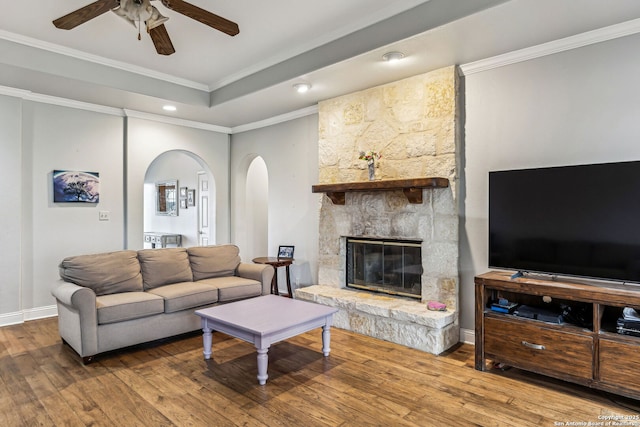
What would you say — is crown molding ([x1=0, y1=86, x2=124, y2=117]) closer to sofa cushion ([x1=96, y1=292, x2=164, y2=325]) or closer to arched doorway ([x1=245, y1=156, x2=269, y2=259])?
arched doorway ([x1=245, y1=156, x2=269, y2=259])

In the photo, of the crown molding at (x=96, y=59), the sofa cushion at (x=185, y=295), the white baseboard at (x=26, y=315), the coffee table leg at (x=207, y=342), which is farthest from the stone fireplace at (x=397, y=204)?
the white baseboard at (x=26, y=315)

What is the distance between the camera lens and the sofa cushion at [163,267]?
3842 millimetres

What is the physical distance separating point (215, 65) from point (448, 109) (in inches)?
98.9

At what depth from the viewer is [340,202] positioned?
4.38 meters

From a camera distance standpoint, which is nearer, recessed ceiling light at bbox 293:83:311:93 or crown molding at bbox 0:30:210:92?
crown molding at bbox 0:30:210:92

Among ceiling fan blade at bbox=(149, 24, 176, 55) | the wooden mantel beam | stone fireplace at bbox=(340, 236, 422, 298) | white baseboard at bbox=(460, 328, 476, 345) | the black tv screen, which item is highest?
ceiling fan blade at bbox=(149, 24, 176, 55)

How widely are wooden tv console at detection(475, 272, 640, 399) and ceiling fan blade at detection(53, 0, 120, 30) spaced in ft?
10.6

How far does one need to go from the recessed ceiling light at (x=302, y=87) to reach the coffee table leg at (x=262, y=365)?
2672 millimetres

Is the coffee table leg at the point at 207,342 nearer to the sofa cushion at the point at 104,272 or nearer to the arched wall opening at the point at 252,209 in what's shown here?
the sofa cushion at the point at 104,272

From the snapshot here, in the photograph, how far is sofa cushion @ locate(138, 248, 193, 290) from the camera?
3.84 meters

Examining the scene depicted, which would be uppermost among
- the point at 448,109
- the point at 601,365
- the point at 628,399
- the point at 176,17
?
the point at 176,17

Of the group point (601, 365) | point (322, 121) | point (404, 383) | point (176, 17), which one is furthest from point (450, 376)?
point (176, 17)

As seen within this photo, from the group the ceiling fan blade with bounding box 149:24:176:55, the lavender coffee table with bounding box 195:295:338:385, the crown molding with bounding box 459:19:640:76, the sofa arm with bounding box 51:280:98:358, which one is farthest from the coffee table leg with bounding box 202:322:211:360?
the crown molding with bounding box 459:19:640:76

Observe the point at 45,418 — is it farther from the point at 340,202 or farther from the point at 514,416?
the point at 340,202
